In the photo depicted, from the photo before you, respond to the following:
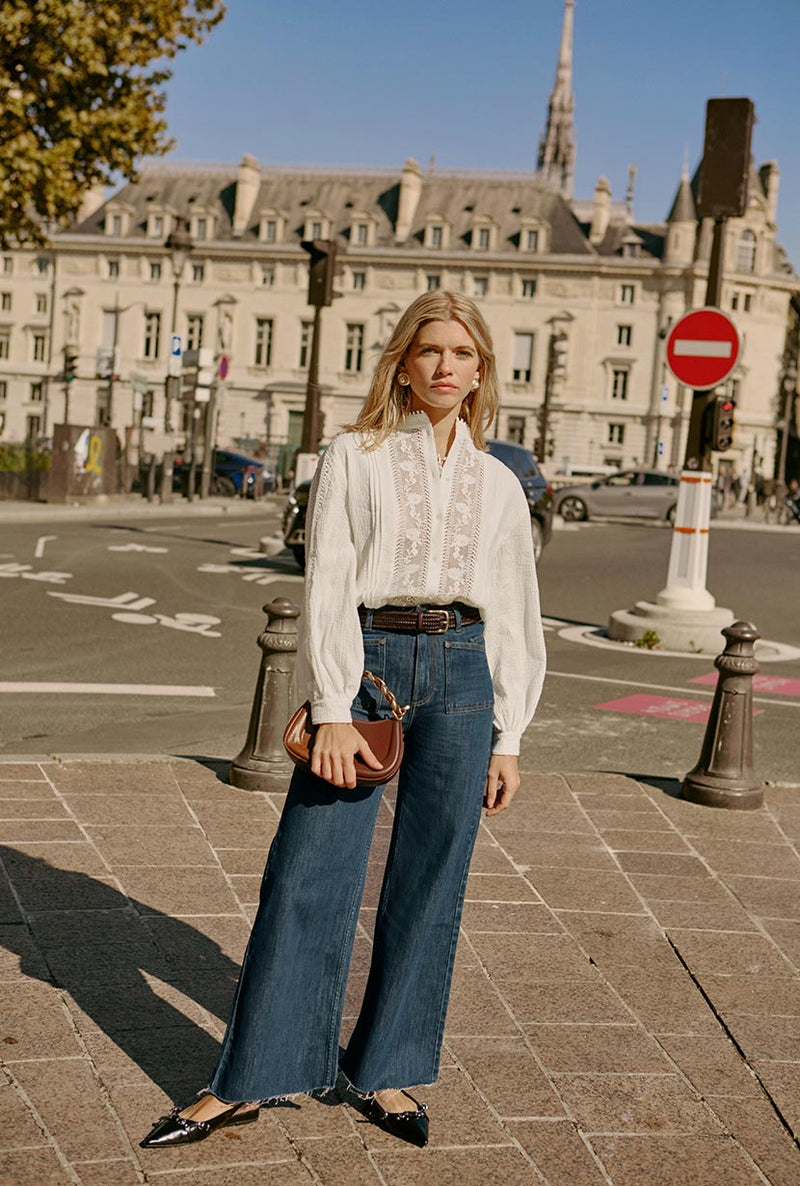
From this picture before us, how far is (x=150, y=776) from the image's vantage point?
18.7 ft

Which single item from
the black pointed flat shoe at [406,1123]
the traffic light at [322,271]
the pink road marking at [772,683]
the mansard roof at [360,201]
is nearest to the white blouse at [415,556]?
the black pointed flat shoe at [406,1123]

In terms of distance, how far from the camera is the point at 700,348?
1098 centimetres

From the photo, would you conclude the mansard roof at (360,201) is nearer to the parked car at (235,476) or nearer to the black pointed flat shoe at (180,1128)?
the parked car at (235,476)

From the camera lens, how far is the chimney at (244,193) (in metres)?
79.3

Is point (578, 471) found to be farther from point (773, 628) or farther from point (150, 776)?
point (150, 776)

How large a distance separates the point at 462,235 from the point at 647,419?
14200mm

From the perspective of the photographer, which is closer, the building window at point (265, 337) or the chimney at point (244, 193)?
the building window at point (265, 337)

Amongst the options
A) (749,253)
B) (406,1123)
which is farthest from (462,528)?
(749,253)

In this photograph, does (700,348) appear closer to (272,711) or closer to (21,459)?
(272,711)

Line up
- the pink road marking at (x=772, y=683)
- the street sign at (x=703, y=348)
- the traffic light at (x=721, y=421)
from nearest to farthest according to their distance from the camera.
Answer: the pink road marking at (x=772, y=683), the street sign at (x=703, y=348), the traffic light at (x=721, y=421)

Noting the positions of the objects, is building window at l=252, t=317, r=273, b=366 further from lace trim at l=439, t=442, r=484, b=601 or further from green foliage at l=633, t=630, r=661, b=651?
lace trim at l=439, t=442, r=484, b=601

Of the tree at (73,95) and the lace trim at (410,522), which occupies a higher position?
the tree at (73,95)

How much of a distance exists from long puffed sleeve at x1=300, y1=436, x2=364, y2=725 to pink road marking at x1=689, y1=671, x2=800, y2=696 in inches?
299

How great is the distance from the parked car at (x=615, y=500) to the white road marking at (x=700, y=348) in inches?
1049
